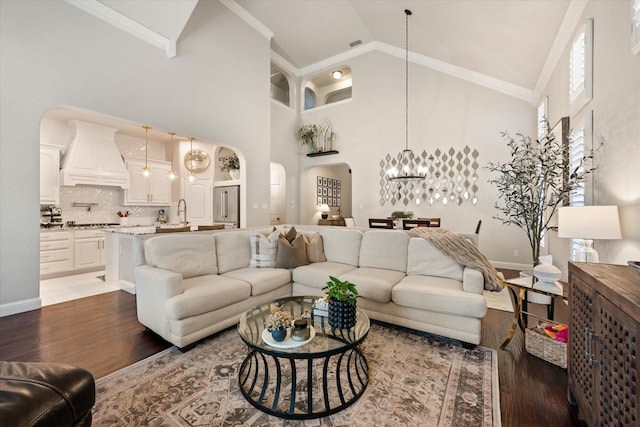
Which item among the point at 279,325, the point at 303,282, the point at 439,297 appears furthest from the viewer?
the point at 303,282

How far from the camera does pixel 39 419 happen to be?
931mm

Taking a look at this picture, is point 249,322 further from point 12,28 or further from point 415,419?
point 12,28

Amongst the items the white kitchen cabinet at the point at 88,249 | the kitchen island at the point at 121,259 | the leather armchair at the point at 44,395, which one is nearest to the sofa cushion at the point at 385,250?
the kitchen island at the point at 121,259

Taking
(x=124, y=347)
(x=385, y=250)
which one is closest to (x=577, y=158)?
(x=385, y=250)

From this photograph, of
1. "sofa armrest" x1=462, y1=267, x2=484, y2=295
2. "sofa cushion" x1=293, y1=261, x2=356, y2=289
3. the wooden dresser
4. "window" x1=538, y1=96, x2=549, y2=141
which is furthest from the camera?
"window" x1=538, y1=96, x2=549, y2=141

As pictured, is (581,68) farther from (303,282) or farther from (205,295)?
(205,295)

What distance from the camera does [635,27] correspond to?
1936 millimetres

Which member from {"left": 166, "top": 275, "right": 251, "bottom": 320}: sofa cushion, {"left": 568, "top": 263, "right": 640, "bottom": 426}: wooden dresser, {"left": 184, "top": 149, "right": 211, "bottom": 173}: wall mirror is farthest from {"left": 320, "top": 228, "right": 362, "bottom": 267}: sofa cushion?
{"left": 184, "top": 149, "right": 211, "bottom": 173}: wall mirror

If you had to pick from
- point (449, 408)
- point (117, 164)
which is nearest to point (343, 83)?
point (117, 164)

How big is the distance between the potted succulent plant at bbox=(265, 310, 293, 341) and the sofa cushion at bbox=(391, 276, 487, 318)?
4.20 feet

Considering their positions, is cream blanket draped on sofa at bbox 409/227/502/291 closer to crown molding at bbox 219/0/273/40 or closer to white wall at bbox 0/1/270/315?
white wall at bbox 0/1/270/315

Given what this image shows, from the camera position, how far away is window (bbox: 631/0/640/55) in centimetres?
188

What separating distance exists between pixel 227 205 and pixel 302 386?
5.25 meters

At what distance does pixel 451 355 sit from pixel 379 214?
4.52 meters
